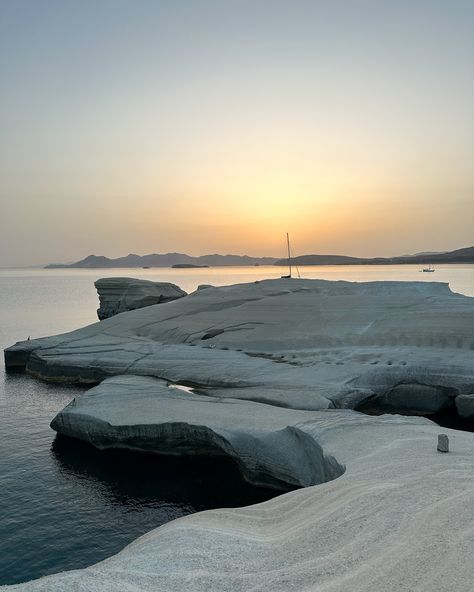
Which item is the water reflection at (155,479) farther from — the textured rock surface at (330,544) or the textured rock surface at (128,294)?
the textured rock surface at (128,294)

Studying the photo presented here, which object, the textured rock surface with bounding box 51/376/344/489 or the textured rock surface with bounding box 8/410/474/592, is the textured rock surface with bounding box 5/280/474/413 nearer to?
the textured rock surface with bounding box 51/376/344/489

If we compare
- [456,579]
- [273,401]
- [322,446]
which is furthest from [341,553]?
[273,401]

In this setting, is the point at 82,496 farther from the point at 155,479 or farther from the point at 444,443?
the point at 444,443

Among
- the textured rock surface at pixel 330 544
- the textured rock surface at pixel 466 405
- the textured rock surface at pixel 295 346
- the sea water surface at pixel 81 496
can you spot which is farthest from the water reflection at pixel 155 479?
the textured rock surface at pixel 466 405

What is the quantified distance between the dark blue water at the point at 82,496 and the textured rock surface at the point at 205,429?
49cm

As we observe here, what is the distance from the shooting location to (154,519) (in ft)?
42.0

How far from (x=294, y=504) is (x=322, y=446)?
3755 millimetres

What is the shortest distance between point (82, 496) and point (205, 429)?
3592mm

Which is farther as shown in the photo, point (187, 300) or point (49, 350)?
point (187, 300)

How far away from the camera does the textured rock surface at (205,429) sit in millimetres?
13602

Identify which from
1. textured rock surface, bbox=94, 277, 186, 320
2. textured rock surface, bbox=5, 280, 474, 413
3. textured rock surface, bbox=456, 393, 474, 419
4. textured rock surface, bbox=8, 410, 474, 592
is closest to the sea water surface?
textured rock surface, bbox=8, 410, 474, 592

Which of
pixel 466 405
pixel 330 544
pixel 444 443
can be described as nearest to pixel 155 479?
pixel 444 443

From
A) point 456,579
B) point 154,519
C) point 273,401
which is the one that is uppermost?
point 456,579

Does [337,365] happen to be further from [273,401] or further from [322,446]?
[322,446]
